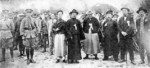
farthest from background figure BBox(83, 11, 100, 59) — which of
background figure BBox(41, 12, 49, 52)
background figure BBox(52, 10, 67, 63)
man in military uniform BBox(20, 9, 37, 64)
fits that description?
background figure BBox(41, 12, 49, 52)

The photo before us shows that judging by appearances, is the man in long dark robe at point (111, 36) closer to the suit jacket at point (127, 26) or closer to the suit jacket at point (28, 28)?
the suit jacket at point (127, 26)

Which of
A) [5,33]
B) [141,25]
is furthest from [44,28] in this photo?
[141,25]

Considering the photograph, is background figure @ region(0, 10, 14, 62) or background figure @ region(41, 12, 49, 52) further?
background figure @ region(41, 12, 49, 52)

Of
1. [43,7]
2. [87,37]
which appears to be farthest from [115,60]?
[43,7]

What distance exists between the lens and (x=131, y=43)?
734cm

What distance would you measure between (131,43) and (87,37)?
1625 mm

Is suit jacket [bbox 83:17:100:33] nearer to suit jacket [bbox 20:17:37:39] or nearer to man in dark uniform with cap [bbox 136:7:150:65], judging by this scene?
man in dark uniform with cap [bbox 136:7:150:65]

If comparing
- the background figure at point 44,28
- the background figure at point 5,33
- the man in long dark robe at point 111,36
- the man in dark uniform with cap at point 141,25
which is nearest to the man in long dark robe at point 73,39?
the man in long dark robe at point 111,36

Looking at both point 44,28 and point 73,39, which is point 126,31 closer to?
point 73,39

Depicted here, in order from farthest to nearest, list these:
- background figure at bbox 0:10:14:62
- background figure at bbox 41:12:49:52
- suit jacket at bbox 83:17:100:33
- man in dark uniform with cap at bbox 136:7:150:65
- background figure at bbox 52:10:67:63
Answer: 1. background figure at bbox 41:12:49:52
2. suit jacket at bbox 83:17:100:33
3. background figure at bbox 0:10:14:62
4. background figure at bbox 52:10:67:63
5. man in dark uniform with cap at bbox 136:7:150:65

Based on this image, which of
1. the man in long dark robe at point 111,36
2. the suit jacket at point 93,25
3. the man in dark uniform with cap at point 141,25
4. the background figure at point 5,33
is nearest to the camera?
the man in dark uniform with cap at point 141,25

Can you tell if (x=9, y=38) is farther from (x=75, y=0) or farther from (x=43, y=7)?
(x=75, y=0)

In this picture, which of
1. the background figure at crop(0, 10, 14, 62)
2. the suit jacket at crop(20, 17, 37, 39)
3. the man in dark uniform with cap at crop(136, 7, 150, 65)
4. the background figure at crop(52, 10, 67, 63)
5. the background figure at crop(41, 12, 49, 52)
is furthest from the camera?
the background figure at crop(41, 12, 49, 52)

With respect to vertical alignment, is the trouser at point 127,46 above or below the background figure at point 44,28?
below
